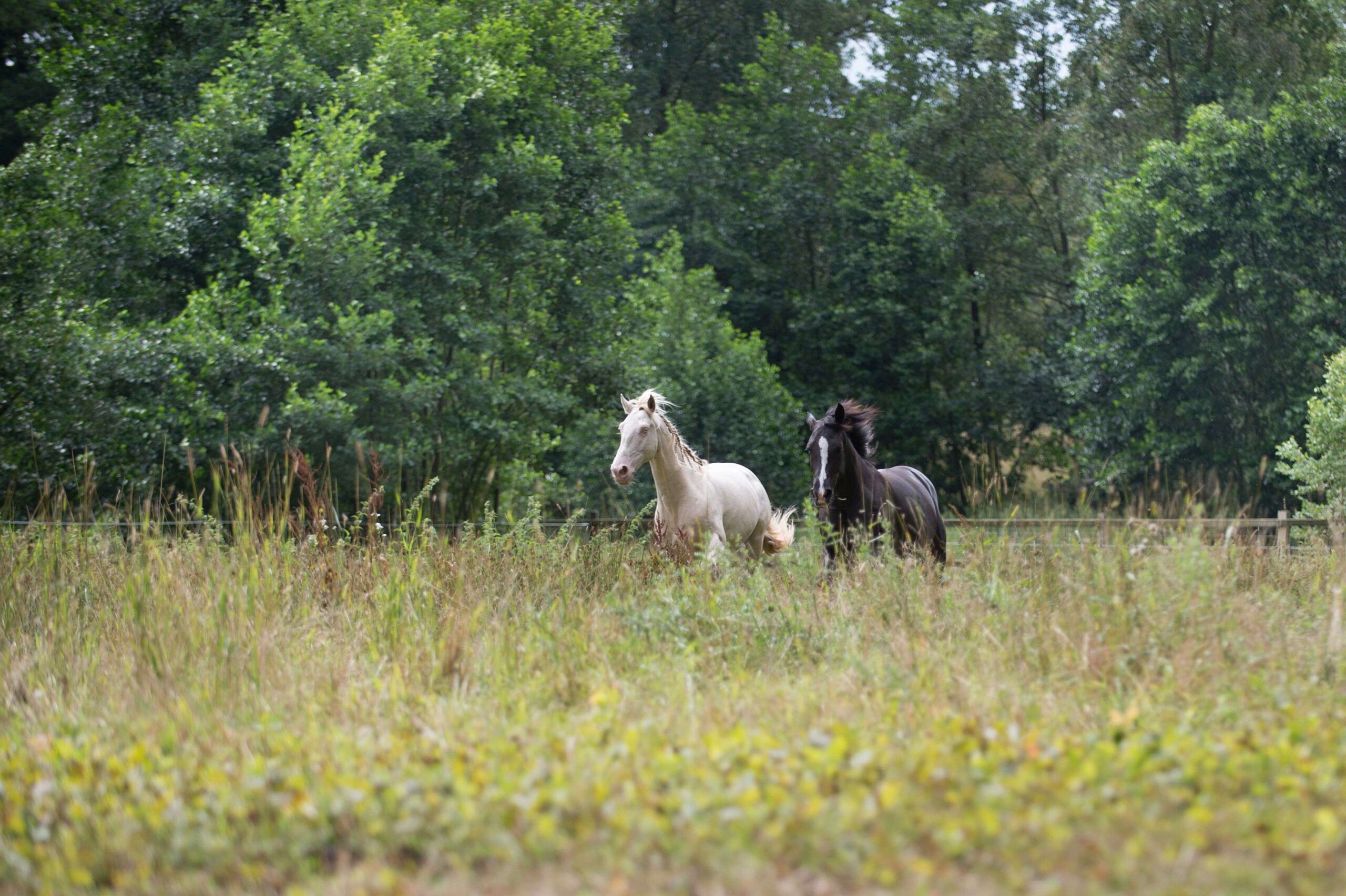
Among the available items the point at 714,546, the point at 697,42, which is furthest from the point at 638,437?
the point at 697,42

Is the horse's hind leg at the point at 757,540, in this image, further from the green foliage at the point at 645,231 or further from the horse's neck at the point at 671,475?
the green foliage at the point at 645,231

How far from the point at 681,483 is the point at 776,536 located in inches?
72.5

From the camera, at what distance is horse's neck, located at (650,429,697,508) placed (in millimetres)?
9422

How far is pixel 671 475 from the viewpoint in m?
9.45

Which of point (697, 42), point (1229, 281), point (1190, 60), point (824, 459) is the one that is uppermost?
point (697, 42)

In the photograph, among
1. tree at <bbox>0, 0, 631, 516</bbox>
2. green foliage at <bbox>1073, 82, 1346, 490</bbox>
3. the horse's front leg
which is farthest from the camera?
green foliage at <bbox>1073, 82, 1346, 490</bbox>

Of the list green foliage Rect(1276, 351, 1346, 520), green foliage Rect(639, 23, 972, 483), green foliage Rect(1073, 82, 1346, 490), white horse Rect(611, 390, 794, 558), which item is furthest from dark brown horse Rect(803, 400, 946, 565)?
green foliage Rect(639, 23, 972, 483)

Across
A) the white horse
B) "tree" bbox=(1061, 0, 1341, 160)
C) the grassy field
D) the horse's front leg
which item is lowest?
the grassy field

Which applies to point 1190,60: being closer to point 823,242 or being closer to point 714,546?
point 823,242

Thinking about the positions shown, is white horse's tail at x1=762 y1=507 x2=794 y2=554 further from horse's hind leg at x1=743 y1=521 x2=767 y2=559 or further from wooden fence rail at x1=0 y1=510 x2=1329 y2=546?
wooden fence rail at x1=0 y1=510 x2=1329 y2=546

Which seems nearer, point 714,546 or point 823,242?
point 714,546

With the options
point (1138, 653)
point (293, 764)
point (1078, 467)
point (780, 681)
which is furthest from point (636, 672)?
point (1078, 467)

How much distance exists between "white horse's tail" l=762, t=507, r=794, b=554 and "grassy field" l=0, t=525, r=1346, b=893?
2514mm

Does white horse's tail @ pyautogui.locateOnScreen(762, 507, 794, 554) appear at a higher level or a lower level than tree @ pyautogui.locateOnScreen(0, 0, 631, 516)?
lower
